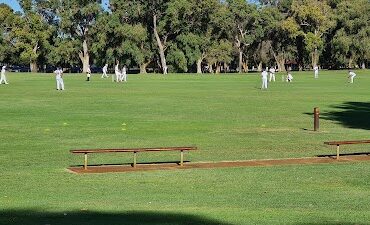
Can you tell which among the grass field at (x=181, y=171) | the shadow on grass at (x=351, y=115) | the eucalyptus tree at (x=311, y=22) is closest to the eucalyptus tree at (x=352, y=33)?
the eucalyptus tree at (x=311, y=22)

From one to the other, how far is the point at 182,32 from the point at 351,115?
83141mm

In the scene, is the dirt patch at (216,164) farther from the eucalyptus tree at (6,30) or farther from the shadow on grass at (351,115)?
the eucalyptus tree at (6,30)

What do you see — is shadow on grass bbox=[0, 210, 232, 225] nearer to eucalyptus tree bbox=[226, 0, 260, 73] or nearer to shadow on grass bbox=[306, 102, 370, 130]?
shadow on grass bbox=[306, 102, 370, 130]

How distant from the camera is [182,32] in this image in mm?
116875

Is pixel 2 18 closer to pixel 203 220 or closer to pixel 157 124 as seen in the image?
pixel 157 124

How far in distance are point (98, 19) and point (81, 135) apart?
95.1 metres

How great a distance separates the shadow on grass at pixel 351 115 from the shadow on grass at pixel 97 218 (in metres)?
19.6

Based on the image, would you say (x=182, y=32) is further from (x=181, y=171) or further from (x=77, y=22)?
(x=181, y=171)

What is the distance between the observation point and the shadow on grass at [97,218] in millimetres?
10383

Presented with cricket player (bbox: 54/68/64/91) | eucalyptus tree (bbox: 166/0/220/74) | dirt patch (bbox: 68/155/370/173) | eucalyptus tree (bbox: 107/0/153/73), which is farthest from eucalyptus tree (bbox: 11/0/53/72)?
dirt patch (bbox: 68/155/370/173)

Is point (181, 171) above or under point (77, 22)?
under

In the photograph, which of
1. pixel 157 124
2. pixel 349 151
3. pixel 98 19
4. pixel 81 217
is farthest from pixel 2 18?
pixel 81 217

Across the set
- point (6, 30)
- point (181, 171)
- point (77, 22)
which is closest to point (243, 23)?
point (77, 22)

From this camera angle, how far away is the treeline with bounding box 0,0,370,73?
114062mm
